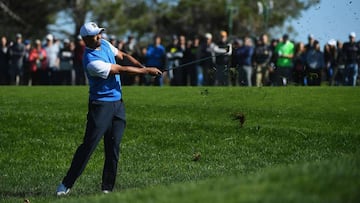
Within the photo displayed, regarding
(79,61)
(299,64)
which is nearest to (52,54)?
(79,61)

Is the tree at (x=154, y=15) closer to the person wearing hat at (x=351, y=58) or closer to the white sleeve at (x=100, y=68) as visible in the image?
the person wearing hat at (x=351, y=58)

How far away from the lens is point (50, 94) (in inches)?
965

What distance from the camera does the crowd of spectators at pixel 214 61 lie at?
28375 millimetres

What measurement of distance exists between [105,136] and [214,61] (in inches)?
666

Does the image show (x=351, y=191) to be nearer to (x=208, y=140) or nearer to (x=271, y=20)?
Result: (x=208, y=140)

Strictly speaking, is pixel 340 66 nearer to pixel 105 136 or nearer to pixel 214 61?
pixel 214 61

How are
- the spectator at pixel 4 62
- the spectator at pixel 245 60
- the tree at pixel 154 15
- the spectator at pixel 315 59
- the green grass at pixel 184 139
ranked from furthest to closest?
the tree at pixel 154 15 < the spectator at pixel 4 62 < the spectator at pixel 245 60 < the spectator at pixel 315 59 < the green grass at pixel 184 139

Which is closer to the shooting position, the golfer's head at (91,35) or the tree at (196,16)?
the golfer's head at (91,35)

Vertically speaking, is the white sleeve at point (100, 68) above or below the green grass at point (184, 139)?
above

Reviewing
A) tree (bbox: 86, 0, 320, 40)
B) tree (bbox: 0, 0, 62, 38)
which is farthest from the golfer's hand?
tree (bbox: 86, 0, 320, 40)

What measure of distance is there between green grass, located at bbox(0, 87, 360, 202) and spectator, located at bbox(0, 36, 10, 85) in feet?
25.7

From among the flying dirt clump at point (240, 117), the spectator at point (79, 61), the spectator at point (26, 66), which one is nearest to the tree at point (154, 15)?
the spectator at point (26, 66)

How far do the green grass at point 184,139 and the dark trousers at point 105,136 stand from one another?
343mm

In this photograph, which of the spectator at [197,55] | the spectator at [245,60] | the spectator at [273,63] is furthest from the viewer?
the spectator at [197,55]
